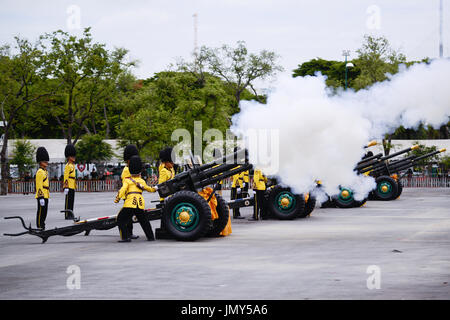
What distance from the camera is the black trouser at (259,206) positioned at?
1867 cm

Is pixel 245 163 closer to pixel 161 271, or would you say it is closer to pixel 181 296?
pixel 161 271

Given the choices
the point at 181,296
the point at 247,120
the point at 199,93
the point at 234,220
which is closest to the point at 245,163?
the point at 247,120

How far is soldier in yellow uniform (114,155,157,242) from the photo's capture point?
13211 millimetres

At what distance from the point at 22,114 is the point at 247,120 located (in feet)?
144

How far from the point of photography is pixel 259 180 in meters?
18.6

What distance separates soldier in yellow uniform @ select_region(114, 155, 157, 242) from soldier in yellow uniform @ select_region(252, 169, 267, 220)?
555 centimetres

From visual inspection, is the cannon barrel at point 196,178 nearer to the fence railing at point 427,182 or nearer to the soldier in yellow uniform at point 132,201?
the soldier in yellow uniform at point 132,201

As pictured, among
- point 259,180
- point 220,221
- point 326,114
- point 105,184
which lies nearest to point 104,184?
point 105,184

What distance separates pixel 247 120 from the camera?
1598 centimetres

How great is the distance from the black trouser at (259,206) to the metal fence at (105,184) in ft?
71.5

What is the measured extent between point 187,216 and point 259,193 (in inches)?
229

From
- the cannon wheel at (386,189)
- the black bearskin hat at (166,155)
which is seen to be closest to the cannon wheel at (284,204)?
the black bearskin hat at (166,155)

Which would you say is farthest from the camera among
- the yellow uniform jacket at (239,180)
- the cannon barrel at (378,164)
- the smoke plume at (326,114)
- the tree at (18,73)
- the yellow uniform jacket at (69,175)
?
the tree at (18,73)

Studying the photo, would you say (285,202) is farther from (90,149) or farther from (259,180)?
(90,149)
